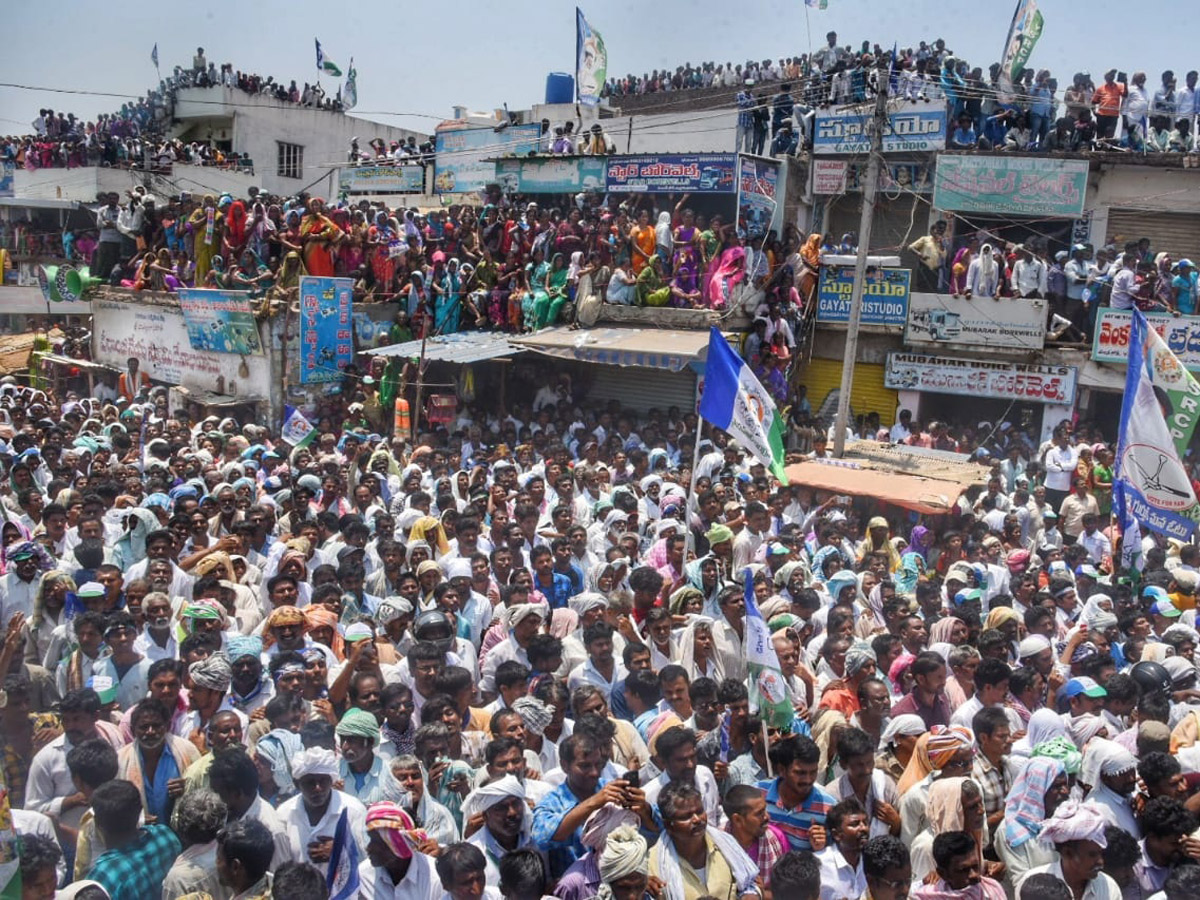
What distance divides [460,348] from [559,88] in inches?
450

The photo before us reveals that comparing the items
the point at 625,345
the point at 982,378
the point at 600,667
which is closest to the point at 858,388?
the point at 982,378

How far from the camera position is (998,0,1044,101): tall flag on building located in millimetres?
15875

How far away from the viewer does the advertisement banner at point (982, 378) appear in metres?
14.8

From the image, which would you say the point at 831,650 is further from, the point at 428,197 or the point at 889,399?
the point at 428,197

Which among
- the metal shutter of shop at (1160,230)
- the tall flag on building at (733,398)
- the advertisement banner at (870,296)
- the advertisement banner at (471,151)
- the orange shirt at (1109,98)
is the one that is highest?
the orange shirt at (1109,98)

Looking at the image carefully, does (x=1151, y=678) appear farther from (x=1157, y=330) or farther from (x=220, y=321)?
(x=220, y=321)

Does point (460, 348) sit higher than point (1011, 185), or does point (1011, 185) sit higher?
point (1011, 185)

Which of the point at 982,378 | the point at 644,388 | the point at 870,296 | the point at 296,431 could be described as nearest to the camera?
the point at 296,431

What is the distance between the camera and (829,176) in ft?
57.8

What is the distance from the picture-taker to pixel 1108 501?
10.6 meters

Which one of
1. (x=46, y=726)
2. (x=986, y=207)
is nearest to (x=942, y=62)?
(x=986, y=207)

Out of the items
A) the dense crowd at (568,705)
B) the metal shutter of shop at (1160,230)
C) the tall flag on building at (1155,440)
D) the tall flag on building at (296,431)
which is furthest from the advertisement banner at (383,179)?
the tall flag on building at (1155,440)

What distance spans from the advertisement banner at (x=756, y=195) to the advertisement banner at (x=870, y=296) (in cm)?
128

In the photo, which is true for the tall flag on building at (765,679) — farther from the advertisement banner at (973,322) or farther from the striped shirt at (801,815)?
the advertisement banner at (973,322)
